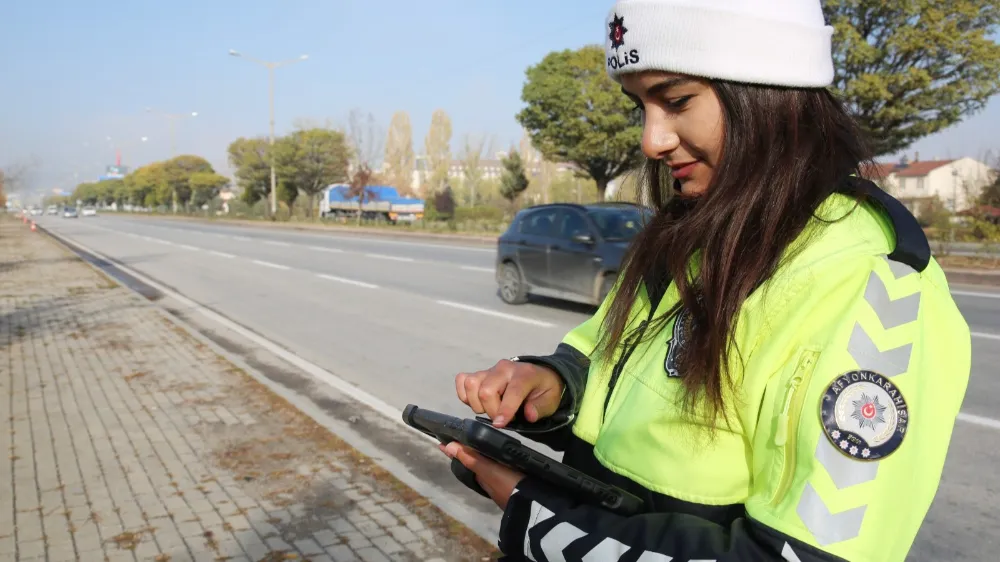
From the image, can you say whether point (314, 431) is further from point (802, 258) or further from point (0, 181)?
point (0, 181)

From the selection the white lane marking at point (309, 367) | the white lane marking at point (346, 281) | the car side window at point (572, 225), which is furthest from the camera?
the white lane marking at point (346, 281)

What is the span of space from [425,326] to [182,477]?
5.58 meters

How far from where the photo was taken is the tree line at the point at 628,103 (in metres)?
16.5

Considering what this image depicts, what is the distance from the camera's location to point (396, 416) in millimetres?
6008

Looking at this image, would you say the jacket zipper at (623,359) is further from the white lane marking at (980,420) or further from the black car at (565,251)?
the black car at (565,251)

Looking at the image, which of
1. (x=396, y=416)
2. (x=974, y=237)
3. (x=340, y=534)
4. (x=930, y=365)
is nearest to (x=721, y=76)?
(x=930, y=365)

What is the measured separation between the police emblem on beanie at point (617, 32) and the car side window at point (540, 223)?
1009 cm

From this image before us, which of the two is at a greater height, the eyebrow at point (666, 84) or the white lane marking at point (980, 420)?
the eyebrow at point (666, 84)

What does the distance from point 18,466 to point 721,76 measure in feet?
16.0

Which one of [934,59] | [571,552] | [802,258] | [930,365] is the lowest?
[571,552]

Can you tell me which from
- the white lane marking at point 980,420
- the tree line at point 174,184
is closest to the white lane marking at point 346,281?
the white lane marking at point 980,420

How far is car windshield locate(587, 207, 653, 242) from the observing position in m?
10.4

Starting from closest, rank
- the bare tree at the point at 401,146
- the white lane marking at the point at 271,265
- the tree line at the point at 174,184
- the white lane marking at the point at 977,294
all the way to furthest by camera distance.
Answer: the white lane marking at the point at 977,294 → the white lane marking at the point at 271,265 → the bare tree at the point at 401,146 → the tree line at the point at 174,184

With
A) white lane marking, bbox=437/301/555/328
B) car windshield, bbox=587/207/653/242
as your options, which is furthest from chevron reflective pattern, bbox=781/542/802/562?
car windshield, bbox=587/207/653/242
